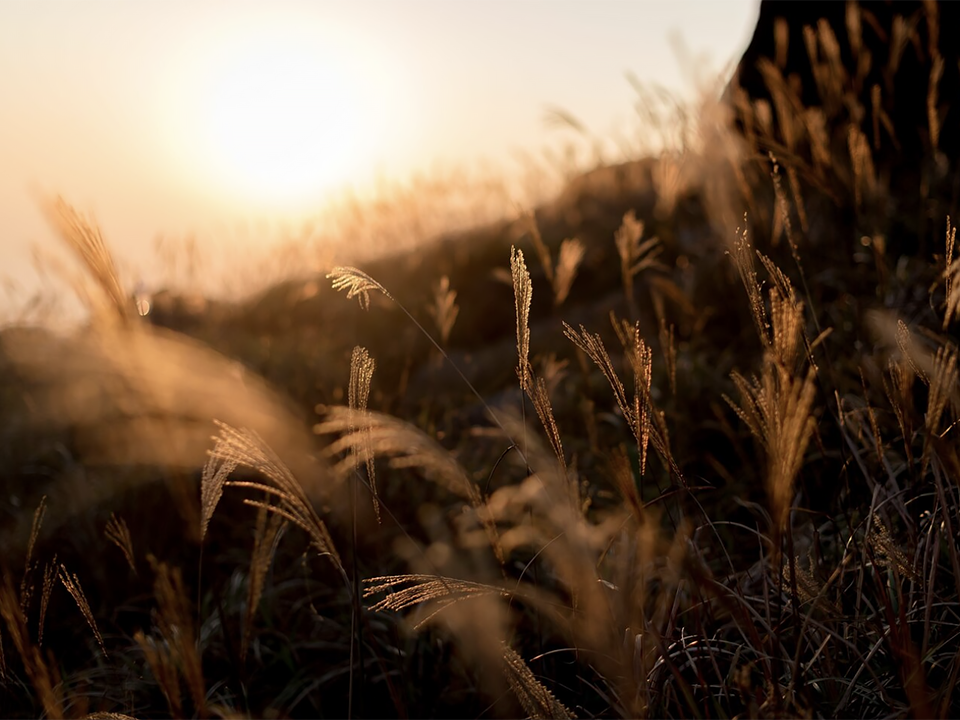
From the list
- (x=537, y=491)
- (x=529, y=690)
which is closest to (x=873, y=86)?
(x=537, y=491)

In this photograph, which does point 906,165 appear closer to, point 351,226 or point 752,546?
point 752,546

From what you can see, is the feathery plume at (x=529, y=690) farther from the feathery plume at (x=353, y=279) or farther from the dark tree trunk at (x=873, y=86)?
the dark tree trunk at (x=873, y=86)

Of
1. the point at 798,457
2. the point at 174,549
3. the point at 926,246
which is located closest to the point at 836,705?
the point at 798,457

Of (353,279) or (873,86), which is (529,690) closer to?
(353,279)

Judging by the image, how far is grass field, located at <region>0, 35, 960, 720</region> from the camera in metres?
1.21

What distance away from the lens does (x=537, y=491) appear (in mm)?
1365

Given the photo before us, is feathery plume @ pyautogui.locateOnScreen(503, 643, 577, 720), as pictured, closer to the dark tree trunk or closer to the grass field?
the grass field

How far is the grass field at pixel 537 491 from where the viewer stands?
121 cm

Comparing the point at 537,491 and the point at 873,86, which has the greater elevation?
the point at 873,86

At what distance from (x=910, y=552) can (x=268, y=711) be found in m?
1.59

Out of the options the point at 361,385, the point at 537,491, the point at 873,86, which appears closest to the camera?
the point at 361,385

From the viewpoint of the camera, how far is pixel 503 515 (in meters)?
2.56

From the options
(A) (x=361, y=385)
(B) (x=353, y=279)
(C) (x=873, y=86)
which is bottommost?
(A) (x=361, y=385)

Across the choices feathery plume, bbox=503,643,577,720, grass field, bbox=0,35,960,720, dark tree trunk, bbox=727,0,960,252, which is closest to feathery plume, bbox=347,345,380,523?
grass field, bbox=0,35,960,720
